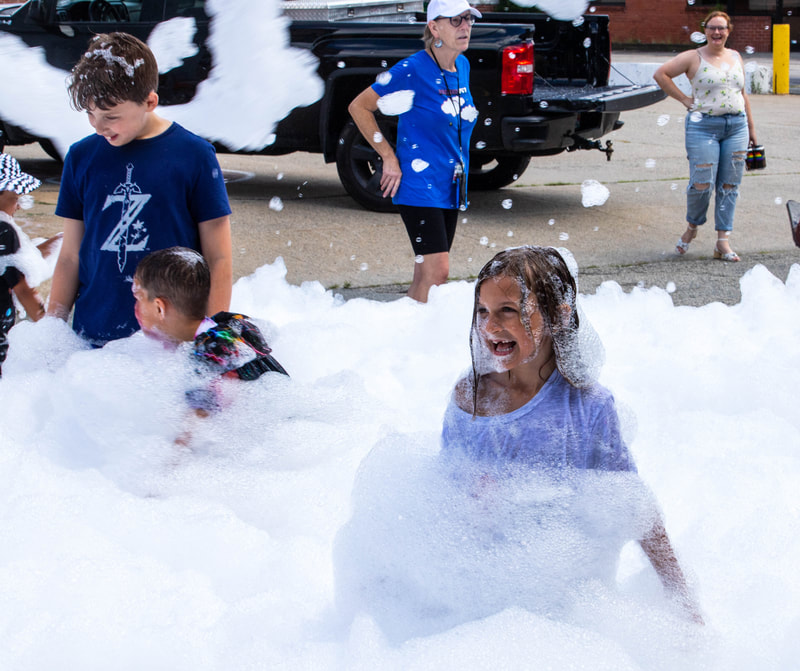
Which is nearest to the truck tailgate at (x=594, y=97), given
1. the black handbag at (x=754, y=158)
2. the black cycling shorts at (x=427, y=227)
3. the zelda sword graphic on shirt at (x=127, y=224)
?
the black handbag at (x=754, y=158)

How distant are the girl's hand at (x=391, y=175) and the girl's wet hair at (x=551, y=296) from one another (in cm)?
225

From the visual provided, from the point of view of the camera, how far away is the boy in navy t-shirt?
2691 mm

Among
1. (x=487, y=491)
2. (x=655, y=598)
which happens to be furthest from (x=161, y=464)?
(x=655, y=598)

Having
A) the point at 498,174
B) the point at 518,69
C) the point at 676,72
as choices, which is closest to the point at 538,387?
the point at 676,72

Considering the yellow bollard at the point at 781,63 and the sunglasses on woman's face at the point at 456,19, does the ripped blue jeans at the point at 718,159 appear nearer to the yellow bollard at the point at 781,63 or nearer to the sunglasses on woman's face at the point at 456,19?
the sunglasses on woman's face at the point at 456,19

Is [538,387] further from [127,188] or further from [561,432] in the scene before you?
[127,188]

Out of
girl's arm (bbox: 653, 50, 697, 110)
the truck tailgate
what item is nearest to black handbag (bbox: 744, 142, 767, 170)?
girl's arm (bbox: 653, 50, 697, 110)

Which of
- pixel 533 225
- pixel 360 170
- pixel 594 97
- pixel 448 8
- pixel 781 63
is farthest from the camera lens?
pixel 781 63

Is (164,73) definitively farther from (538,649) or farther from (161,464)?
(538,649)

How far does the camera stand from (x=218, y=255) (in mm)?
2854

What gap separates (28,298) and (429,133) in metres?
1.78

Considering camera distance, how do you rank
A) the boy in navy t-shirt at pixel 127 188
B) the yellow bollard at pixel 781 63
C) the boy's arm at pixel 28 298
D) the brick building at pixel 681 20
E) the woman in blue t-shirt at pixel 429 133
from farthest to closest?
the brick building at pixel 681 20 → the yellow bollard at pixel 781 63 → the woman in blue t-shirt at pixel 429 133 → the boy's arm at pixel 28 298 → the boy in navy t-shirt at pixel 127 188

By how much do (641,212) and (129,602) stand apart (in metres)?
5.87

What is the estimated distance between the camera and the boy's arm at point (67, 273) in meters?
2.95
